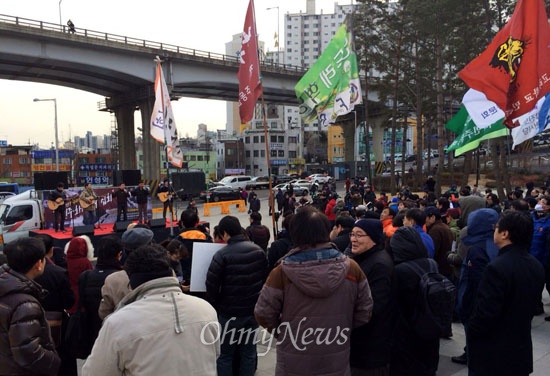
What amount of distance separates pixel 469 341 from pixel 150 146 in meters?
43.3

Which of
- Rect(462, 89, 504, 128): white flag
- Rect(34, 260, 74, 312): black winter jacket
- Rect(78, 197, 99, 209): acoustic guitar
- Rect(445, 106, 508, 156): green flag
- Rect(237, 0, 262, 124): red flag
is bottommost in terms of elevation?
Rect(78, 197, 99, 209): acoustic guitar

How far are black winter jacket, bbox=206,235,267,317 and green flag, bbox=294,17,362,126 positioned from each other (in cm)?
664

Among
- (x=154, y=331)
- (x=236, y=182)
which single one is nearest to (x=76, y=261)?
(x=154, y=331)

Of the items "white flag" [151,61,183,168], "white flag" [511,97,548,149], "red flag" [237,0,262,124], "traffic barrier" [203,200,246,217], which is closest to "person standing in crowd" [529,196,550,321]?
"white flag" [511,97,548,149]

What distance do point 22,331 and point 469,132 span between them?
34.0ft

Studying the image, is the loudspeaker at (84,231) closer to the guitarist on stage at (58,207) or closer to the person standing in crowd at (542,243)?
the guitarist on stage at (58,207)

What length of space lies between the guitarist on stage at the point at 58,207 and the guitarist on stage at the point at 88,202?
3.99 ft

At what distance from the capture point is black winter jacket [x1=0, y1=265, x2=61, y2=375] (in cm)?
275

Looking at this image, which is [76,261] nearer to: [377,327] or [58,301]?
[58,301]

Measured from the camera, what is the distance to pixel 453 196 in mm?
13320

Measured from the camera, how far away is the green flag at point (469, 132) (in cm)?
1027

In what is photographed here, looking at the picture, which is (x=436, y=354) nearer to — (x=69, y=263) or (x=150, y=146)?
(x=69, y=263)

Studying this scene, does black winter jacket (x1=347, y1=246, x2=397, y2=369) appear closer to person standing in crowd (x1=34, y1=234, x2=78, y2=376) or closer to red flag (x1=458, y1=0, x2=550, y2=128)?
person standing in crowd (x1=34, y1=234, x2=78, y2=376)

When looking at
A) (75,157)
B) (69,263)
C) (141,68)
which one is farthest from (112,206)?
(75,157)
